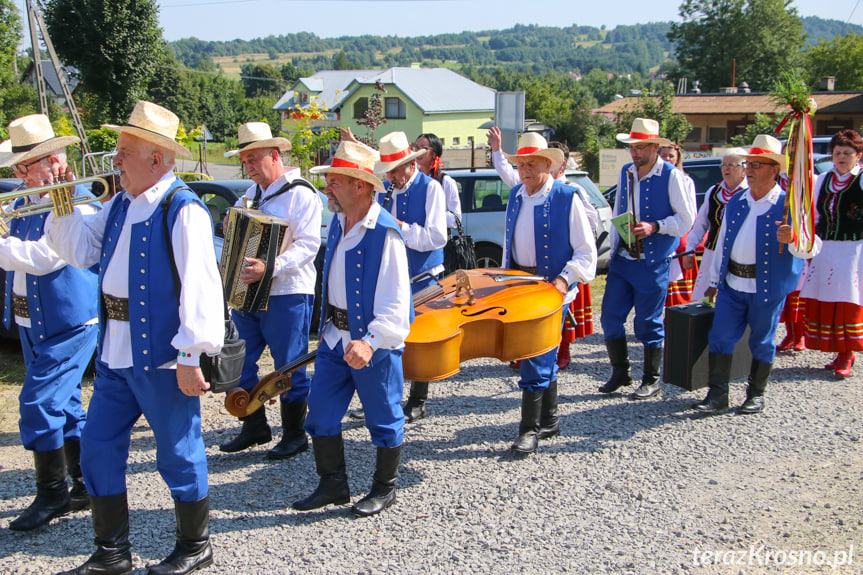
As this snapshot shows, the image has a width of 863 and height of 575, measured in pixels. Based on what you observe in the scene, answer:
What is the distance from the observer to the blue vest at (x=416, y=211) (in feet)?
17.4

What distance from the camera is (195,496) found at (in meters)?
3.32

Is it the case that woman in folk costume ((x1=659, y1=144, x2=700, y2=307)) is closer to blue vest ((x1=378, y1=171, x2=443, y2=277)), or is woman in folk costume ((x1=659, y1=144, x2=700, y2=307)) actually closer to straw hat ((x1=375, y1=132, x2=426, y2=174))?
blue vest ((x1=378, y1=171, x2=443, y2=277))

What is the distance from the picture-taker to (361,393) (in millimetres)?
3812

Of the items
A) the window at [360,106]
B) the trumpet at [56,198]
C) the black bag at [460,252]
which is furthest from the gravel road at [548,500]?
the window at [360,106]

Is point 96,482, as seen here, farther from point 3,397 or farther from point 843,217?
point 843,217

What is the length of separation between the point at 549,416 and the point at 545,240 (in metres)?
1.18

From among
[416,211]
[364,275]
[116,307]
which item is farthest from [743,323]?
[116,307]

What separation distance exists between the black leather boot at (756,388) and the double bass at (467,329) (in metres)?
1.82

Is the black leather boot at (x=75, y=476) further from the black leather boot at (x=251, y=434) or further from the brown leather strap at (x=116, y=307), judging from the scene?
the brown leather strap at (x=116, y=307)

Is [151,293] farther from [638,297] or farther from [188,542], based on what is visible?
[638,297]

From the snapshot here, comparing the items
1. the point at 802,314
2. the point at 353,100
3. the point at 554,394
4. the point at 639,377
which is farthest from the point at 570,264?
the point at 353,100

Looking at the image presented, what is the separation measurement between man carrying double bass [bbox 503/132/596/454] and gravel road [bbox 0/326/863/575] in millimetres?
352

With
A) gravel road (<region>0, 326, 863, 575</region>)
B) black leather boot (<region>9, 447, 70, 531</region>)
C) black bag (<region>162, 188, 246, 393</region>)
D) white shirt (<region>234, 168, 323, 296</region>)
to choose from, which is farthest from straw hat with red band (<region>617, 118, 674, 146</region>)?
black leather boot (<region>9, 447, 70, 531</region>)

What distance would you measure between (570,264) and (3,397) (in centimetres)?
451
